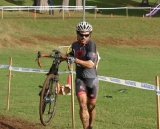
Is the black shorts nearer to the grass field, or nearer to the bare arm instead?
the bare arm

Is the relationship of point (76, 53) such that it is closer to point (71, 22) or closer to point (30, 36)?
point (30, 36)

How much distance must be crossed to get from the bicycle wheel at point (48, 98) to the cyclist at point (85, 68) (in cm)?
97

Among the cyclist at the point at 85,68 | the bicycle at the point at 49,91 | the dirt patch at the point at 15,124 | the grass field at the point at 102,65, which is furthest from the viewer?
the grass field at the point at 102,65

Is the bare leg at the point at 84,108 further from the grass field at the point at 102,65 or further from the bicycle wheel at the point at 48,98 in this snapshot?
the grass field at the point at 102,65

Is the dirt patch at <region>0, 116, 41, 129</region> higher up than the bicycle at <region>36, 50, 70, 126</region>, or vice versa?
the bicycle at <region>36, 50, 70, 126</region>

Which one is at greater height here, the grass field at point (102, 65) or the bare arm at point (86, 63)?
the bare arm at point (86, 63)

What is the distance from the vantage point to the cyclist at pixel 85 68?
36.5 ft

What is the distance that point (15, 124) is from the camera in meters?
12.8

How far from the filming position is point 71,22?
4681 centimetres

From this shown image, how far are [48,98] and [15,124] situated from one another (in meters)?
1.06

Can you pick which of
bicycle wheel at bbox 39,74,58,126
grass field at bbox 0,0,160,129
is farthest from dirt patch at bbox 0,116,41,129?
bicycle wheel at bbox 39,74,58,126

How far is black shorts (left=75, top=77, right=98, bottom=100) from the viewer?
1130cm

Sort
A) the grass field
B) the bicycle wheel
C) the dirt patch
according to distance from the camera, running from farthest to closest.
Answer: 1. the grass field
2. the dirt patch
3. the bicycle wheel

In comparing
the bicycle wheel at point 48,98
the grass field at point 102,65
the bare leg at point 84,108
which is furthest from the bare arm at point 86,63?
the grass field at point 102,65
